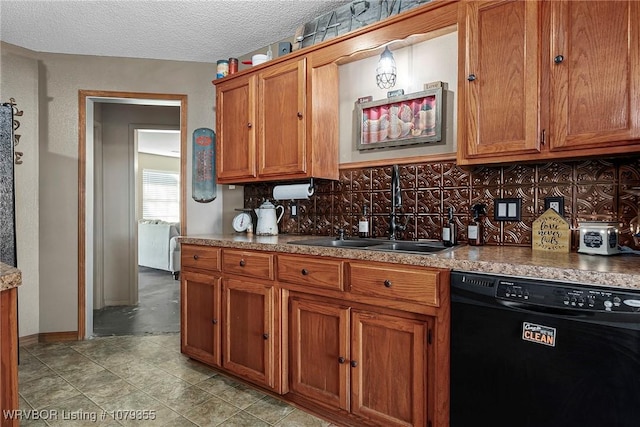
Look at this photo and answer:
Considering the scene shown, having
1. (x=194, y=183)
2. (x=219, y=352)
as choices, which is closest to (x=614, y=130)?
(x=219, y=352)

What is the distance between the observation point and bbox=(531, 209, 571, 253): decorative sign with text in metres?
1.70

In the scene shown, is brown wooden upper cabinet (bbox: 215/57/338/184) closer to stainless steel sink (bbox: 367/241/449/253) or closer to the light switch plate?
stainless steel sink (bbox: 367/241/449/253)

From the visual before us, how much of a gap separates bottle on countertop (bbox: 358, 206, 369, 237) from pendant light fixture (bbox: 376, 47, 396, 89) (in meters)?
0.80

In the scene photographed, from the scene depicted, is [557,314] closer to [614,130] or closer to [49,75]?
[614,130]

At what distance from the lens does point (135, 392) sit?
2252mm

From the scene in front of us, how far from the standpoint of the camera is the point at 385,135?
2.38 meters

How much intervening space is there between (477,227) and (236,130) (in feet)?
6.16

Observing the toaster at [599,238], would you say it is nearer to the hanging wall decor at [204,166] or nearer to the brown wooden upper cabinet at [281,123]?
the brown wooden upper cabinet at [281,123]

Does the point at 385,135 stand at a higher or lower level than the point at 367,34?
lower

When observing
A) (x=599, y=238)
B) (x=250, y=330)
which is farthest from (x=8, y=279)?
(x=599, y=238)

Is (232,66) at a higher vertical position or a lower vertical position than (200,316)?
higher

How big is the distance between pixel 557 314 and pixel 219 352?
6.47 feet

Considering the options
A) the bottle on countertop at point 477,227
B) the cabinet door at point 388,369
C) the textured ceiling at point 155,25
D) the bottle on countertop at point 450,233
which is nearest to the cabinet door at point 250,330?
the cabinet door at point 388,369

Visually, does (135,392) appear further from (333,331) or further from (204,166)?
(204,166)
